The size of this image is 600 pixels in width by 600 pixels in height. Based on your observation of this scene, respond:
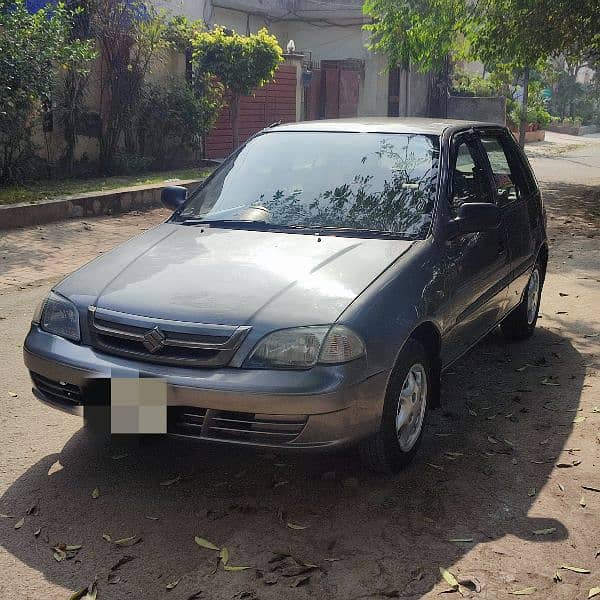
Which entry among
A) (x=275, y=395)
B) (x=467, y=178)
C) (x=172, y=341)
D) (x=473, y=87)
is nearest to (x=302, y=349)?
(x=275, y=395)

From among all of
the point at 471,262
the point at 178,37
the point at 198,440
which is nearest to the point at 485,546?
the point at 198,440

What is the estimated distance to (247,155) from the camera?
16.4 feet

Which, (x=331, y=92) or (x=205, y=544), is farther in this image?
(x=331, y=92)

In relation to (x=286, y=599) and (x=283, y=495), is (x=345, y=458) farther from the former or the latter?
(x=286, y=599)

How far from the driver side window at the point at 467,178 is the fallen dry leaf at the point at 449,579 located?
199 centimetres

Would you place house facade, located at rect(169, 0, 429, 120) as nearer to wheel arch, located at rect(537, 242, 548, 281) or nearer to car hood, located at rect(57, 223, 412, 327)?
wheel arch, located at rect(537, 242, 548, 281)

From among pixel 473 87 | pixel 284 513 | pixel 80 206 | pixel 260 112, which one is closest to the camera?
pixel 284 513

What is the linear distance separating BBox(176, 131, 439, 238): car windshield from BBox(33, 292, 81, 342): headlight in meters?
1.07

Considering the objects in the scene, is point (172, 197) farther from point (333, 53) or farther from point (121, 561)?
point (333, 53)

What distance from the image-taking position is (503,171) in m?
5.45

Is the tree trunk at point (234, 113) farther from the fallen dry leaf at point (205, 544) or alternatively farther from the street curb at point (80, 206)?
the fallen dry leaf at point (205, 544)

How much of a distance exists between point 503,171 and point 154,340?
3.01 m

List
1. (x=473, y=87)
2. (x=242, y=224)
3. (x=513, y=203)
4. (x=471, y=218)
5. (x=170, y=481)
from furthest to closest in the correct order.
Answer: (x=473, y=87) → (x=513, y=203) → (x=242, y=224) → (x=471, y=218) → (x=170, y=481)

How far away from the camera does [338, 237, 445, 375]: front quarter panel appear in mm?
3428
